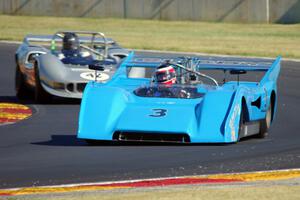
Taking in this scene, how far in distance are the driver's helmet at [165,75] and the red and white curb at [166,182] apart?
11.0 feet

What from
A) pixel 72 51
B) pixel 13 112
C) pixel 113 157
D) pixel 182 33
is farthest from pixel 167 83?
pixel 182 33

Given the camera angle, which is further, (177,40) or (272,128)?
(177,40)

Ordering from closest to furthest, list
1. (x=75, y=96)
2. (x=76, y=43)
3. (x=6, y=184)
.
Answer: (x=6, y=184)
(x=75, y=96)
(x=76, y=43)

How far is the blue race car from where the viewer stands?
38.3ft

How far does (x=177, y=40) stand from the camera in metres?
32.3

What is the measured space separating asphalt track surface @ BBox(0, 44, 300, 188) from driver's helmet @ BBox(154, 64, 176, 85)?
121 cm

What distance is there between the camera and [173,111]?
11.9 meters

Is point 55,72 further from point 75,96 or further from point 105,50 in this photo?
point 105,50

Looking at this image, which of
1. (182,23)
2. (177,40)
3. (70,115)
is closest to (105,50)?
(70,115)

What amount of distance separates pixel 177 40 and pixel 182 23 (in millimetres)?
5835

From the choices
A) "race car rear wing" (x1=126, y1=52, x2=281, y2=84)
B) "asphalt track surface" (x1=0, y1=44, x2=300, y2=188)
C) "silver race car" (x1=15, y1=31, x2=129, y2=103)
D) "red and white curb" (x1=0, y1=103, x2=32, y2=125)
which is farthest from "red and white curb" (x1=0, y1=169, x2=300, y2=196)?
"silver race car" (x1=15, y1=31, x2=129, y2=103)

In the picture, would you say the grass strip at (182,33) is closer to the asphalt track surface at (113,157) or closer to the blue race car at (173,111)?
the blue race car at (173,111)

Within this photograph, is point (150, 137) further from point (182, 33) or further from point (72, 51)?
point (182, 33)

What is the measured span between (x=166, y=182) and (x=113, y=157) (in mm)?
1838
